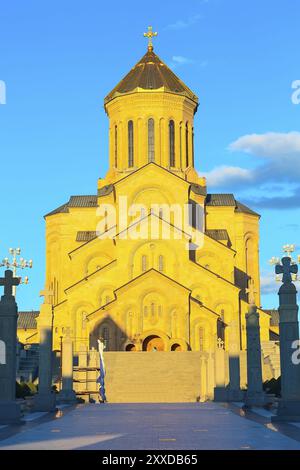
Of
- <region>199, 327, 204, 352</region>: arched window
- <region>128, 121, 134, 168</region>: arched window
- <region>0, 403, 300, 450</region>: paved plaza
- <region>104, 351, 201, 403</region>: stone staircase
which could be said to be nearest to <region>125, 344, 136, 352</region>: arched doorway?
<region>199, 327, 204, 352</region>: arched window

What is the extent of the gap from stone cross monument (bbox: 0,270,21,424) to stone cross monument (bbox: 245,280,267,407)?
8881 mm

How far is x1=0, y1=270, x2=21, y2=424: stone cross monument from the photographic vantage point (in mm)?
18062

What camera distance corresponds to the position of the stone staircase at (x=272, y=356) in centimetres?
4425

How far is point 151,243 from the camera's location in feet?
186

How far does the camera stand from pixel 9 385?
59.7ft

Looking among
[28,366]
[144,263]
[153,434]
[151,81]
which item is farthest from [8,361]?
[151,81]

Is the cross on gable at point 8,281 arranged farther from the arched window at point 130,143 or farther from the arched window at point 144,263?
the arched window at point 130,143

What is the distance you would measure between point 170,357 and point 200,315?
25.6 feet

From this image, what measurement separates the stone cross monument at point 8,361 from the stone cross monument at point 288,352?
576cm

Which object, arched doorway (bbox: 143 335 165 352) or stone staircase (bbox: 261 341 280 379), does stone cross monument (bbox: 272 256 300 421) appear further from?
arched doorway (bbox: 143 335 165 352)

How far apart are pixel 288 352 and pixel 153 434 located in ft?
16.6

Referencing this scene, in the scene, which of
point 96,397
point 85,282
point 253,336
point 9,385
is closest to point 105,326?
point 85,282

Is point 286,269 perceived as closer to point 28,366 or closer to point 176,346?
point 28,366
